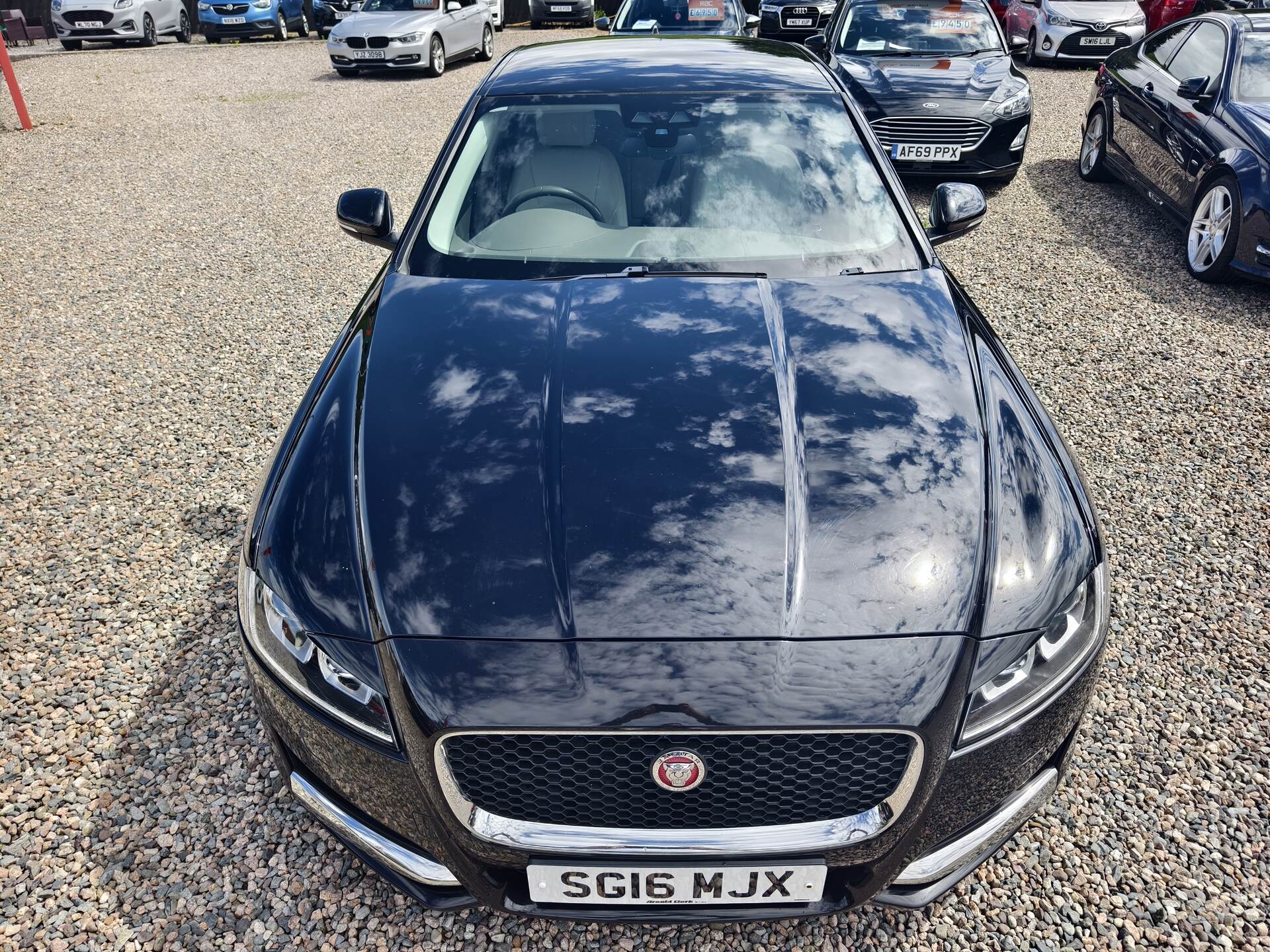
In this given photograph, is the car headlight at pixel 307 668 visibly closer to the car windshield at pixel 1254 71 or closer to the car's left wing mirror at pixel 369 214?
the car's left wing mirror at pixel 369 214

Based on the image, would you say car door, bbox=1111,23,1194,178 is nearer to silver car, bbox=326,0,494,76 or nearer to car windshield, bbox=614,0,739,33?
car windshield, bbox=614,0,739,33

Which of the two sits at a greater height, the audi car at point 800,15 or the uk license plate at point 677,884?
the audi car at point 800,15

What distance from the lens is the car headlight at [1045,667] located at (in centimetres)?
183

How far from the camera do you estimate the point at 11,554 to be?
11.8 ft

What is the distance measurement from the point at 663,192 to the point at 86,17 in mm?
18837

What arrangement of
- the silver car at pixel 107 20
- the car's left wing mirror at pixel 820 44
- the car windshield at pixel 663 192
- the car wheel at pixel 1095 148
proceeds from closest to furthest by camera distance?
1. the car windshield at pixel 663 192
2. the car wheel at pixel 1095 148
3. the car's left wing mirror at pixel 820 44
4. the silver car at pixel 107 20

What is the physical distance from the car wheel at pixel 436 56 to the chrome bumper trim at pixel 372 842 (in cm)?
1383

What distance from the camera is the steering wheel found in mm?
3193

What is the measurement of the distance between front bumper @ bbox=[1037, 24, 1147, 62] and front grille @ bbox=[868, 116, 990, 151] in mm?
7747

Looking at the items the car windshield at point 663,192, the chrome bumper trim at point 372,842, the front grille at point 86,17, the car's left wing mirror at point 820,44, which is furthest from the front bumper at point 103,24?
the chrome bumper trim at point 372,842

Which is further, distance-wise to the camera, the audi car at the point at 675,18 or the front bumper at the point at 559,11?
the front bumper at the point at 559,11

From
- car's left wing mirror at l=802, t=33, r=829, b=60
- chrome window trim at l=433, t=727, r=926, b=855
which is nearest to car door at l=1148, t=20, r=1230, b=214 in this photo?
car's left wing mirror at l=802, t=33, r=829, b=60

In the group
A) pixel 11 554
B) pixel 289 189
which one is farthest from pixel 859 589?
pixel 289 189

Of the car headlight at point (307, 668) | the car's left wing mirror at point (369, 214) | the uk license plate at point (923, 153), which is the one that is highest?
the car's left wing mirror at point (369, 214)
